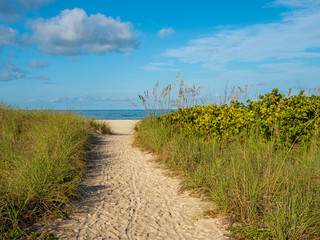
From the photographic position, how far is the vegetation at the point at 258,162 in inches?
129

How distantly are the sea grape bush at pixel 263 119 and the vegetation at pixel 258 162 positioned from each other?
0.02 m

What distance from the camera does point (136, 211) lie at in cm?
437

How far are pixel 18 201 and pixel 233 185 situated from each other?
3.25m

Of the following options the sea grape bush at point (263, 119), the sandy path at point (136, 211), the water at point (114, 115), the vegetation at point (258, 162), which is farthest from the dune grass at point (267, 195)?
the water at point (114, 115)

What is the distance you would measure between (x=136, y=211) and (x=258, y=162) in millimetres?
2255

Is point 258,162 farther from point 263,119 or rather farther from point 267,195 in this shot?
point 263,119

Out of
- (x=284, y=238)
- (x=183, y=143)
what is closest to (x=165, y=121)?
(x=183, y=143)

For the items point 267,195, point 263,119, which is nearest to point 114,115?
point 263,119

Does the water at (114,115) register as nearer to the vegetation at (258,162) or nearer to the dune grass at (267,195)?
the vegetation at (258,162)

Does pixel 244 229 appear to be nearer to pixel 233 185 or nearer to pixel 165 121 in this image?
pixel 233 185

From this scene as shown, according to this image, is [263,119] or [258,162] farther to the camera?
[263,119]

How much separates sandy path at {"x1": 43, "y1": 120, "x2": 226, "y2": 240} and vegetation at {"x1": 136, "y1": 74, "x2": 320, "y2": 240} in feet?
1.40

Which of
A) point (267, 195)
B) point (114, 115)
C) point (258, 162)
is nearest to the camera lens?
point (267, 195)

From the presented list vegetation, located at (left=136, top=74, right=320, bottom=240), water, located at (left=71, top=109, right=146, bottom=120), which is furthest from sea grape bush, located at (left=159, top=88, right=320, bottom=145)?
water, located at (left=71, top=109, right=146, bottom=120)
